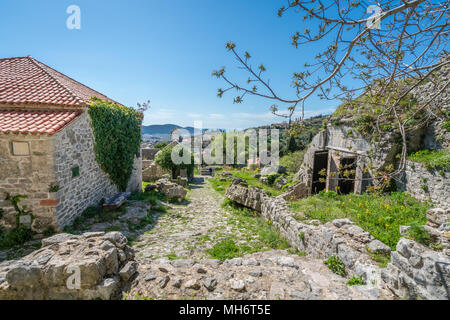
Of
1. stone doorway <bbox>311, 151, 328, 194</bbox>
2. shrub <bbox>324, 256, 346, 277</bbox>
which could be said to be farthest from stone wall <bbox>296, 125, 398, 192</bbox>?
shrub <bbox>324, 256, 346, 277</bbox>

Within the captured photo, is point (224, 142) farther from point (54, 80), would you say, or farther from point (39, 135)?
point (39, 135)

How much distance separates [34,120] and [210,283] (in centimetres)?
680

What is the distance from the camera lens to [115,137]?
887 centimetres

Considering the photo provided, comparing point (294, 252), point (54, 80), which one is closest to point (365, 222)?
point (294, 252)

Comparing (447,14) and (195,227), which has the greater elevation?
(447,14)

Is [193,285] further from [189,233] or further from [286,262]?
[189,233]

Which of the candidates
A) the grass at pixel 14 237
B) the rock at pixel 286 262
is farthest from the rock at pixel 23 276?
the rock at pixel 286 262

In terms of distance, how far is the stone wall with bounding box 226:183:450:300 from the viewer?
2.22 metres

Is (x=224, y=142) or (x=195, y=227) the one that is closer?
(x=195, y=227)

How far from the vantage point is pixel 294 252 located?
4.91 m

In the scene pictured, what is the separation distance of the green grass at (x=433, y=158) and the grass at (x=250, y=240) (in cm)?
616

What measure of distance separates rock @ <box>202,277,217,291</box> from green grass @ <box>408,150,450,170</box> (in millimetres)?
8626
